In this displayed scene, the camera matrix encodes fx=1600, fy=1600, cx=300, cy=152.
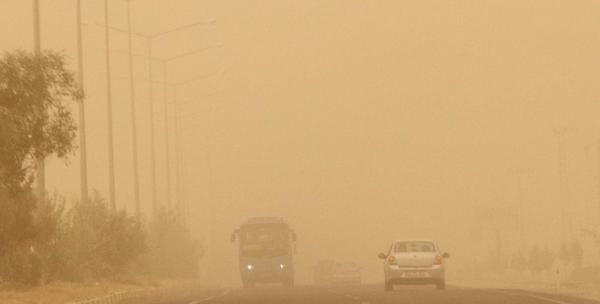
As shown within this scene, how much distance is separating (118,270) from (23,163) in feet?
80.3

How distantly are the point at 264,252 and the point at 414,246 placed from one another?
29.6 meters

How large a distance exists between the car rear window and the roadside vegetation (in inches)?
417

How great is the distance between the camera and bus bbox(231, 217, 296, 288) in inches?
3199

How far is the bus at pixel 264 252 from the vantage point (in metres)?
81.2

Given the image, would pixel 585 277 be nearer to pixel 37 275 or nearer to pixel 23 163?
pixel 37 275

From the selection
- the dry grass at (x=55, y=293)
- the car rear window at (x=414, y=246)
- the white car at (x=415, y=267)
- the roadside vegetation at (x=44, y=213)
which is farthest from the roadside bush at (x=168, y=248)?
the white car at (x=415, y=267)

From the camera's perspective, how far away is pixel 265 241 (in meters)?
81.8

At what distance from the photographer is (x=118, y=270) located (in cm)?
6031

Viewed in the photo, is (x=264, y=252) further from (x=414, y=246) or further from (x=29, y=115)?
(x=29, y=115)

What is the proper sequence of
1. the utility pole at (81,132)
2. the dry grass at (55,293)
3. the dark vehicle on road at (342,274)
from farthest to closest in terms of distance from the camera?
1. the dark vehicle on road at (342,274)
2. the utility pole at (81,132)
3. the dry grass at (55,293)

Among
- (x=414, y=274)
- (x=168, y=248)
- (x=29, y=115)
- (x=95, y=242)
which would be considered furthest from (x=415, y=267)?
(x=168, y=248)

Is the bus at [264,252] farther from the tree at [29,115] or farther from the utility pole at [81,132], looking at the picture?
the tree at [29,115]

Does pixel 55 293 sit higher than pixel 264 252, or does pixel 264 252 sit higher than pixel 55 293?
pixel 264 252

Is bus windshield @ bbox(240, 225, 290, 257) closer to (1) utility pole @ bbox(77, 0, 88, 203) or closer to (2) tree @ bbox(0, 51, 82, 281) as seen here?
(1) utility pole @ bbox(77, 0, 88, 203)
